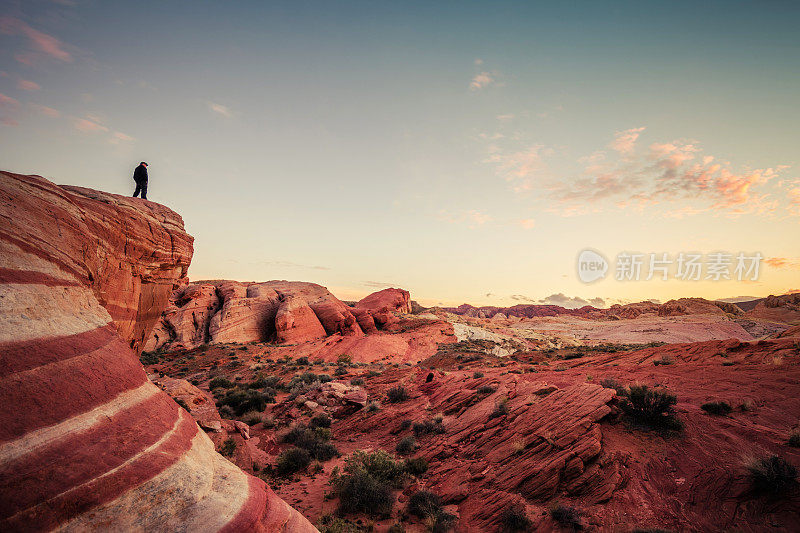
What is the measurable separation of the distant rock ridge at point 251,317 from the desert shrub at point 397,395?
26842 millimetres

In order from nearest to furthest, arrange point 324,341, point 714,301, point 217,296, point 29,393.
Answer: point 29,393 → point 324,341 → point 217,296 → point 714,301

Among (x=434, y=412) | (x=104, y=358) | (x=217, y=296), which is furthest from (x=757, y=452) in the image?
(x=217, y=296)

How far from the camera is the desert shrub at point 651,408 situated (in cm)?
928

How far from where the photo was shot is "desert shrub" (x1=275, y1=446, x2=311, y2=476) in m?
10.7

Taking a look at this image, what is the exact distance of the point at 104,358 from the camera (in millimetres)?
Result: 5117

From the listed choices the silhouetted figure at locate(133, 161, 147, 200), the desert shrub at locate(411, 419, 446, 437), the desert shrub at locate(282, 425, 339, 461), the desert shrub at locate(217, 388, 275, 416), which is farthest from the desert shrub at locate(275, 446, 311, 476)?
the silhouetted figure at locate(133, 161, 147, 200)

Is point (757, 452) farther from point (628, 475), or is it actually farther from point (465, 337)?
point (465, 337)

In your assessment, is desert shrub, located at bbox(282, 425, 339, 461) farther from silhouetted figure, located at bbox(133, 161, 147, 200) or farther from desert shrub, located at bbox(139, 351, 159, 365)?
desert shrub, located at bbox(139, 351, 159, 365)

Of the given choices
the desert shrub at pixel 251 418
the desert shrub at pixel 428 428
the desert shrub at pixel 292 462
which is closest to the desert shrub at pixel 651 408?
the desert shrub at pixel 428 428

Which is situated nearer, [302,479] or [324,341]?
[302,479]

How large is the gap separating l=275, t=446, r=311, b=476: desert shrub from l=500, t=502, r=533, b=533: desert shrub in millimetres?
6812

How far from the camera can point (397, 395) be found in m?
16.5

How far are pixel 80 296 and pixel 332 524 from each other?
755 cm


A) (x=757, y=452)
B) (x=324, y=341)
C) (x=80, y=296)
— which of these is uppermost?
(x=80, y=296)
